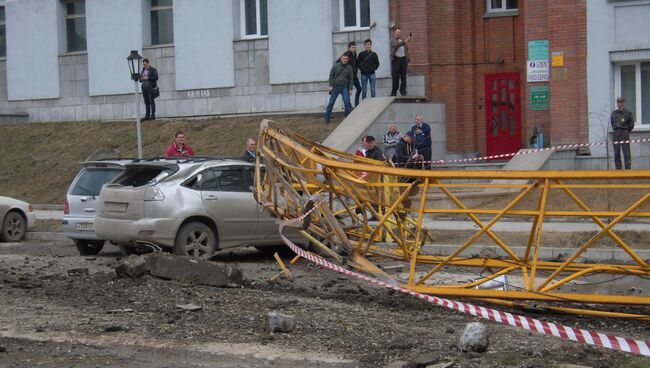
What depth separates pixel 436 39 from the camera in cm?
2795

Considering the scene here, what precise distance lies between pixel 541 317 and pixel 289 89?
20168 millimetres

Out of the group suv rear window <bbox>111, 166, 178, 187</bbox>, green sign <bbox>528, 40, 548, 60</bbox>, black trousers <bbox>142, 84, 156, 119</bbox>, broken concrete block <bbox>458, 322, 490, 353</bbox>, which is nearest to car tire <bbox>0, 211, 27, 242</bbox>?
suv rear window <bbox>111, 166, 178, 187</bbox>

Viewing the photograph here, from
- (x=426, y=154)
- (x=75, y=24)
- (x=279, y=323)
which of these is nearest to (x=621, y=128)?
(x=426, y=154)

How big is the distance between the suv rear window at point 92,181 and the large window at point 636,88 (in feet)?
41.8

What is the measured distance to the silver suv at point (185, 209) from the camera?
1577 centimetres

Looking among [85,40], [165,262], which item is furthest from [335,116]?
[165,262]

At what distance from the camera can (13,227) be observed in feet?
70.6

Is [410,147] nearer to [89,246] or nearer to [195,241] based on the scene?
[89,246]

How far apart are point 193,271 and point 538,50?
1599cm

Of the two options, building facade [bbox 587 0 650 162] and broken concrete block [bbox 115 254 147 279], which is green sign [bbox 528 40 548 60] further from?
broken concrete block [bbox 115 254 147 279]

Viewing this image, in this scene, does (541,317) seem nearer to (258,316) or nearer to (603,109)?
(258,316)

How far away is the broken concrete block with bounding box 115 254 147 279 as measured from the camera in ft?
40.3

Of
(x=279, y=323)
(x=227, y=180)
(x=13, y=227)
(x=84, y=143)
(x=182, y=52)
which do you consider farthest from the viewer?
(x=182, y=52)

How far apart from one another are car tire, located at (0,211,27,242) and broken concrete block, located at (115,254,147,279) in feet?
31.8
